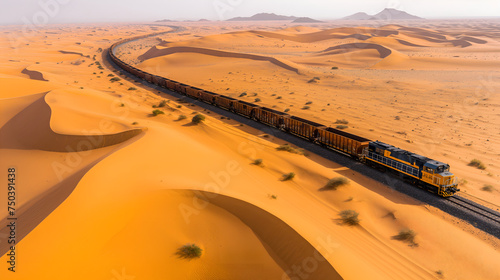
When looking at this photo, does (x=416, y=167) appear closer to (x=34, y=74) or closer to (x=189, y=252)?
(x=189, y=252)

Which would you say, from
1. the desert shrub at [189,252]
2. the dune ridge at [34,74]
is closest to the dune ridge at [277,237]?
the desert shrub at [189,252]

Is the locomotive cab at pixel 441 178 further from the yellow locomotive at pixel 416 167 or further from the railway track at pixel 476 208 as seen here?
the railway track at pixel 476 208

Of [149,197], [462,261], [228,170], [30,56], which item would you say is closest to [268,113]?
[228,170]

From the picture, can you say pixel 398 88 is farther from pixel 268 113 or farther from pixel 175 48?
pixel 175 48

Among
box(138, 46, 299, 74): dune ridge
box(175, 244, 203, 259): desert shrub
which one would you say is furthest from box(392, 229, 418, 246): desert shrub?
box(138, 46, 299, 74): dune ridge

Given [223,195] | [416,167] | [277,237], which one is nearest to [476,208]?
[416,167]
